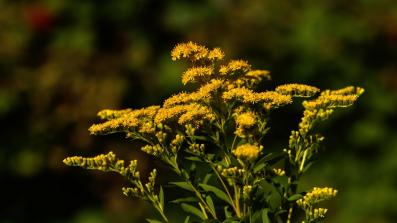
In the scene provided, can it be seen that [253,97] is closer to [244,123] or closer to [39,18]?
[244,123]

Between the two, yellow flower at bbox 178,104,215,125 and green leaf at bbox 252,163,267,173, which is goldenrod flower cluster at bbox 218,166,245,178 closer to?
green leaf at bbox 252,163,267,173

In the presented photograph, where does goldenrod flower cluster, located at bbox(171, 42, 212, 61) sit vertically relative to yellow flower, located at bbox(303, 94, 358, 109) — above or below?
above

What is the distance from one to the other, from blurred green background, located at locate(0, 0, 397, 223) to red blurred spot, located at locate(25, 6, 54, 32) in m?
0.01

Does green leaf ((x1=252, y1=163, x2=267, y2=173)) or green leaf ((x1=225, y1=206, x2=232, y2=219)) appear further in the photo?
green leaf ((x1=225, y1=206, x2=232, y2=219))

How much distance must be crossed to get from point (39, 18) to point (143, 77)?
1295 mm

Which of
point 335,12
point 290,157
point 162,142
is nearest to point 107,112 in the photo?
point 162,142

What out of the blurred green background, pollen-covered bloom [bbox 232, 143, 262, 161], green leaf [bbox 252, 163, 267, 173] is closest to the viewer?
pollen-covered bloom [bbox 232, 143, 262, 161]

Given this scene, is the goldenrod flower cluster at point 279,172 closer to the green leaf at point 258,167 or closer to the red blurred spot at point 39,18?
the green leaf at point 258,167

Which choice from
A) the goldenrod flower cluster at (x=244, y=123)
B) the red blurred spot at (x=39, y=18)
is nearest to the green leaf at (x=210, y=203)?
Result: the goldenrod flower cluster at (x=244, y=123)

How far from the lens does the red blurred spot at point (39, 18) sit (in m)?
8.01

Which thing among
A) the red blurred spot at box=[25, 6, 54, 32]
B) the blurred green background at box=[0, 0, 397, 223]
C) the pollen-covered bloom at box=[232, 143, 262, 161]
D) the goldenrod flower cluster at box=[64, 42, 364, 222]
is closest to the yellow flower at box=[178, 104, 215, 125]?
the goldenrod flower cluster at box=[64, 42, 364, 222]

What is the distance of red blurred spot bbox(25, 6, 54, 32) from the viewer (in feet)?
26.3

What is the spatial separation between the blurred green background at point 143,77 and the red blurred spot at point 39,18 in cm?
1

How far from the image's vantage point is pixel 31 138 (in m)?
7.54
